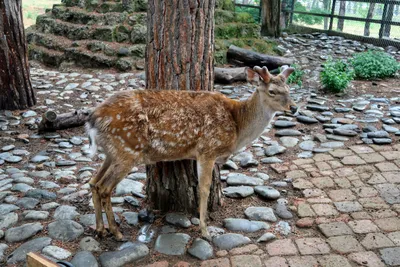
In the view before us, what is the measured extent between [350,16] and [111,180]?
13.9 meters

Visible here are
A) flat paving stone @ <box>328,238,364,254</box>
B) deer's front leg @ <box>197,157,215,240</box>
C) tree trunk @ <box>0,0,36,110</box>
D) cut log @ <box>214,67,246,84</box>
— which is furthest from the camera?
cut log @ <box>214,67,246,84</box>

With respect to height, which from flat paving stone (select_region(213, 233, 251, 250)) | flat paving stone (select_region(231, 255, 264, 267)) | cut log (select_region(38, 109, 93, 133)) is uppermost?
cut log (select_region(38, 109, 93, 133))

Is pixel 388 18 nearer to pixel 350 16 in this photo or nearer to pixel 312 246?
pixel 350 16

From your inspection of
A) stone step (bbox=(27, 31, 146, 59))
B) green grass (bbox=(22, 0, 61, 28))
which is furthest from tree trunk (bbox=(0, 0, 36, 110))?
green grass (bbox=(22, 0, 61, 28))

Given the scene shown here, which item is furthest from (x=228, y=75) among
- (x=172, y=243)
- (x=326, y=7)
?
(x=326, y=7)

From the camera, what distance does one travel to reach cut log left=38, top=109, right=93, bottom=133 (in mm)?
6586

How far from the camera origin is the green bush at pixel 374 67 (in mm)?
9578

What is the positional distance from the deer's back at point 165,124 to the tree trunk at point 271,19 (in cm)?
1133

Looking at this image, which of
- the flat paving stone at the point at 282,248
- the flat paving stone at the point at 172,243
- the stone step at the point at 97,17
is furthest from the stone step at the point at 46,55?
the flat paving stone at the point at 282,248

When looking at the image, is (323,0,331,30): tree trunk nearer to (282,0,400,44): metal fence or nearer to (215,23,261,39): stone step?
(282,0,400,44): metal fence

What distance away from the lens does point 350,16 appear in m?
15.2

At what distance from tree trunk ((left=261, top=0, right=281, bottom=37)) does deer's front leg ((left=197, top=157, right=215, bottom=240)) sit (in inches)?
460

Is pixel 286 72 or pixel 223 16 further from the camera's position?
pixel 223 16

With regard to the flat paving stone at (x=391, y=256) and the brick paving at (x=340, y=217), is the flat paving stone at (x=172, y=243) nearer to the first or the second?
the brick paving at (x=340, y=217)
